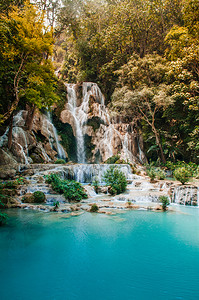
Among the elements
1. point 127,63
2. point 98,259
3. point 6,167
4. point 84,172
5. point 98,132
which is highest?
point 127,63

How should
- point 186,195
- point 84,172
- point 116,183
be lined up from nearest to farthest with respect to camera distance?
1. point 186,195
2. point 116,183
3. point 84,172

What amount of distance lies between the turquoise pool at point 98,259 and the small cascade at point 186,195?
230 centimetres

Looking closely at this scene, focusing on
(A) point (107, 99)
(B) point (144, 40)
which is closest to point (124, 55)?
(B) point (144, 40)

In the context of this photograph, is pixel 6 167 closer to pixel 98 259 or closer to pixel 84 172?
pixel 84 172

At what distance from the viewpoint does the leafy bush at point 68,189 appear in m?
7.43

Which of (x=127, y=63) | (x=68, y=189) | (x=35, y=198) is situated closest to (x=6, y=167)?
(x=35, y=198)

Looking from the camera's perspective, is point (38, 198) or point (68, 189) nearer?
point (38, 198)

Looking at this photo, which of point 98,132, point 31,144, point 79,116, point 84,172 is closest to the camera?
point 84,172

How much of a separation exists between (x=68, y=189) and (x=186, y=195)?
5.26 metres

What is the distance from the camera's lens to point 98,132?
61.5 feet

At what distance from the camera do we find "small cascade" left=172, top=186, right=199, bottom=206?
24.4 feet

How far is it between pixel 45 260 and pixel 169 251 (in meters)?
2.42

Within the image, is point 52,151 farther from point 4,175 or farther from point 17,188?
point 17,188

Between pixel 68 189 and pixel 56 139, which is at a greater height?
pixel 56 139
